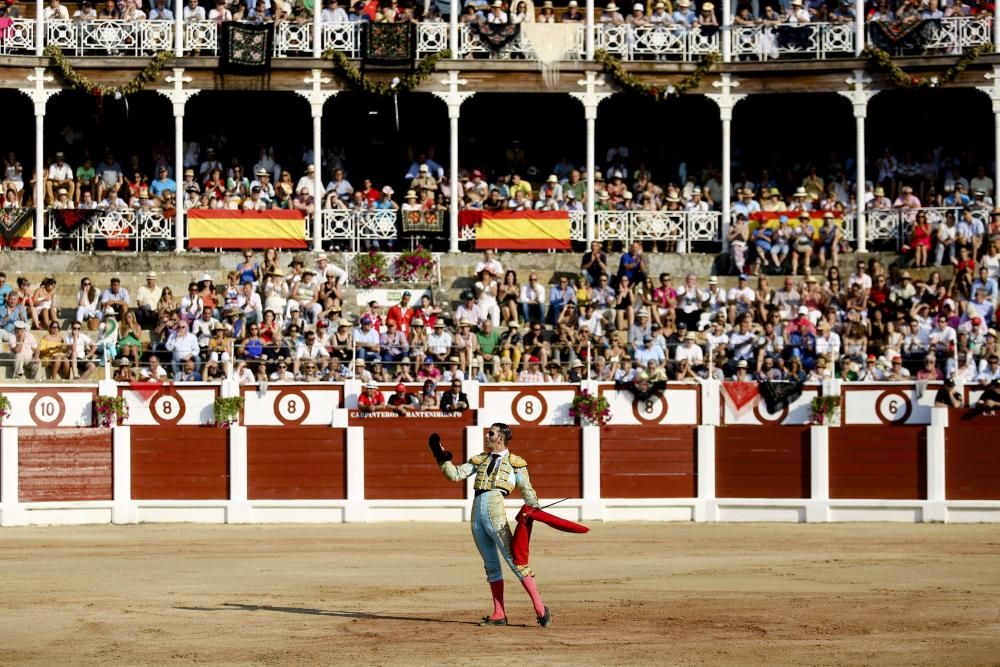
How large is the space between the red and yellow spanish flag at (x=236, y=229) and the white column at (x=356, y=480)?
5.91 meters

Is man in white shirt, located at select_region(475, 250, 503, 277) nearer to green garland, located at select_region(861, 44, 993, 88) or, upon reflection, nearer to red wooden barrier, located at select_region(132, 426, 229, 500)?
red wooden barrier, located at select_region(132, 426, 229, 500)

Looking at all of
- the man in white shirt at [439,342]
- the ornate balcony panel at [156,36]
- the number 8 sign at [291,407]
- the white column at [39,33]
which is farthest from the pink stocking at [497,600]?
the white column at [39,33]

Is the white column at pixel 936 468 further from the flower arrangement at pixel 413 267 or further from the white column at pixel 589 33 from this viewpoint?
the white column at pixel 589 33

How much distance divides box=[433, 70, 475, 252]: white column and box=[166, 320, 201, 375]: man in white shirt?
554 cm

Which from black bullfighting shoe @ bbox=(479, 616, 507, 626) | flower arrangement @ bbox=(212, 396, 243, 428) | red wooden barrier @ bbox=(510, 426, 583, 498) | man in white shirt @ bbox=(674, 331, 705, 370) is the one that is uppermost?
man in white shirt @ bbox=(674, 331, 705, 370)

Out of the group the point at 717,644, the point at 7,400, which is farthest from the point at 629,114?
the point at 717,644

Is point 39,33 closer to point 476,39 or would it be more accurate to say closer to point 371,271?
point 371,271

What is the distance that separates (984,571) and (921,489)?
188 inches

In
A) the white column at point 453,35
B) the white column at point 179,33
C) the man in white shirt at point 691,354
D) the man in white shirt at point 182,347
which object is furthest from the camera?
the white column at point 453,35

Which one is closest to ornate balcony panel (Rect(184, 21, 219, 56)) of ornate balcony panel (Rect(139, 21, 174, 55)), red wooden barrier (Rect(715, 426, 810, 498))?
ornate balcony panel (Rect(139, 21, 174, 55))

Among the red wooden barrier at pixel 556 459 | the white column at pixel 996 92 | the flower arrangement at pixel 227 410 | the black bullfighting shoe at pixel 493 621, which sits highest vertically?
the white column at pixel 996 92

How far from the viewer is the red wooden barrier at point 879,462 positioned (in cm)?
2206

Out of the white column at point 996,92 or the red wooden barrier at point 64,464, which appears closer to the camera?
the red wooden barrier at point 64,464

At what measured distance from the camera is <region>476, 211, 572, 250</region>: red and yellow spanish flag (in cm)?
2780
